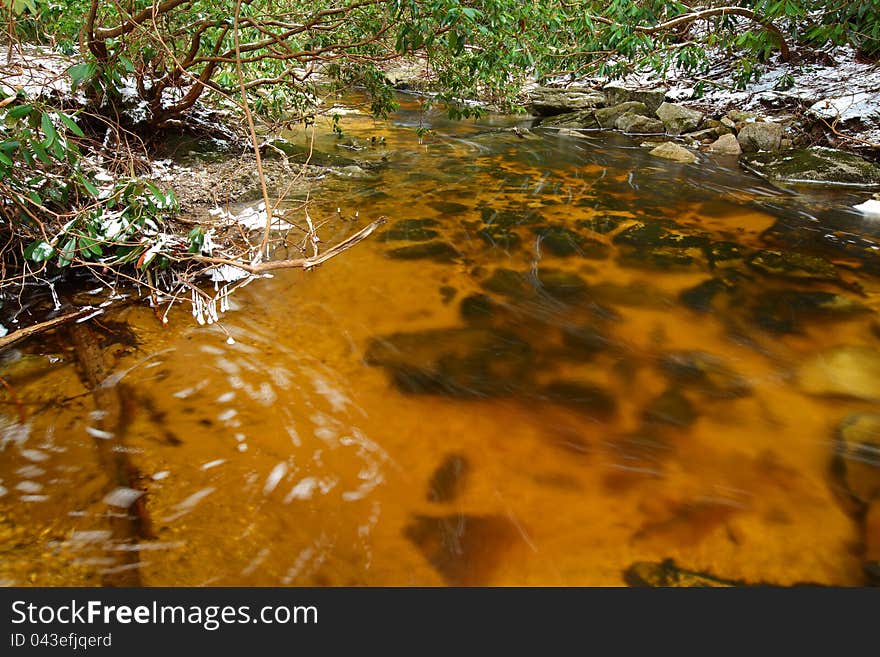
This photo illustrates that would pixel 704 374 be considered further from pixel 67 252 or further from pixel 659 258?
pixel 67 252

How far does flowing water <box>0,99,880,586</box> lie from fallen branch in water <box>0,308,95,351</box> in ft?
0.28

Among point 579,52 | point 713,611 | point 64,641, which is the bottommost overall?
point 713,611

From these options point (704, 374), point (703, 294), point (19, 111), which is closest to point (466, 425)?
point (704, 374)

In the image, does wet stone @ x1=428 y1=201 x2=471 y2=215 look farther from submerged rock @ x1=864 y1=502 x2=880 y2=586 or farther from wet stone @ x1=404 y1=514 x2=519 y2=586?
submerged rock @ x1=864 y1=502 x2=880 y2=586

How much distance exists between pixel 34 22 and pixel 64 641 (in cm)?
627

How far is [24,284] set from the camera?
11.7 ft

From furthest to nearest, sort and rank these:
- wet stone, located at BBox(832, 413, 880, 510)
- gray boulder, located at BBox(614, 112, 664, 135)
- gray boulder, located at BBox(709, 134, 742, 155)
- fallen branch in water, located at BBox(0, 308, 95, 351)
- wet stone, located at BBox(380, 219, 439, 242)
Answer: gray boulder, located at BBox(614, 112, 664, 135)
gray boulder, located at BBox(709, 134, 742, 155)
wet stone, located at BBox(380, 219, 439, 242)
fallen branch in water, located at BBox(0, 308, 95, 351)
wet stone, located at BBox(832, 413, 880, 510)

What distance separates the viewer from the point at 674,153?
8719 millimetres

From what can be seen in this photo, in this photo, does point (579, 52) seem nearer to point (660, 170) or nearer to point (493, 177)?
point (660, 170)

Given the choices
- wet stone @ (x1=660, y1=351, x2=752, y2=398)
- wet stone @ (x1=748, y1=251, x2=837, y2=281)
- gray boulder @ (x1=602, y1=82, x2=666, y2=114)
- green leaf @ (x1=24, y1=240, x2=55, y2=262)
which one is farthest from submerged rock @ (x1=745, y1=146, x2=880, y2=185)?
green leaf @ (x1=24, y1=240, x2=55, y2=262)

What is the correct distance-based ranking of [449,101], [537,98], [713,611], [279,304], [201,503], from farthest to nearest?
[537,98]
[449,101]
[279,304]
[201,503]
[713,611]

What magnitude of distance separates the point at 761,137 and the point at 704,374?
7.81 metres

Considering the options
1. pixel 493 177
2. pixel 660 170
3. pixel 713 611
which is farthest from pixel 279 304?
pixel 660 170

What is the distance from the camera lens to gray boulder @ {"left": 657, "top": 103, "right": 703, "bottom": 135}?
10500mm
